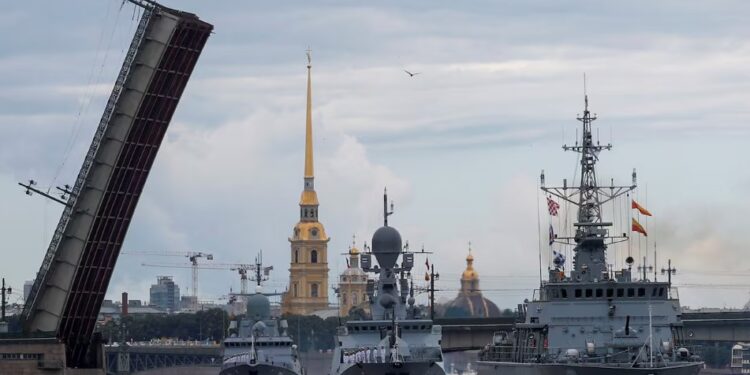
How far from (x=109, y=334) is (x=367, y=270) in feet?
209

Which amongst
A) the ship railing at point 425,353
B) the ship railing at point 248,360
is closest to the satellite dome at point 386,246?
the ship railing at point 425,353

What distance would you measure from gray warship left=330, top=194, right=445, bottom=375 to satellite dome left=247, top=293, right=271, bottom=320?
6295 millimetres

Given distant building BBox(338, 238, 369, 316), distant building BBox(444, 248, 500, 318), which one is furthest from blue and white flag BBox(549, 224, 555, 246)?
distant building BBox(338, 238, 369, 316)

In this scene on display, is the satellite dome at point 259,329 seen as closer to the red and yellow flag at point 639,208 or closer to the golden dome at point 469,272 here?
the red and yellow flag at point 639,208

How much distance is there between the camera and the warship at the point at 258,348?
72500 mm

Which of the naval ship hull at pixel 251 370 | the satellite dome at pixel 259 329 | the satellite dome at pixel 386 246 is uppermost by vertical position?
the satellite dome at pixel 386 246

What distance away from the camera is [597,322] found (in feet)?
204

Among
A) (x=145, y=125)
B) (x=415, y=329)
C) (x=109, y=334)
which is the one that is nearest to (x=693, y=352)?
(x=415, y=329)

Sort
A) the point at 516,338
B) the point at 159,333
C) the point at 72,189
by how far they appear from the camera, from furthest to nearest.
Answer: the point at 159,333
the point at 72,189
the point at 516,338

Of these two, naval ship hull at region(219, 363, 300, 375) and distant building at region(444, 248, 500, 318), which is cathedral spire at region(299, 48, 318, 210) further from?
naval ship hull at region(219, 363, 300, 375)

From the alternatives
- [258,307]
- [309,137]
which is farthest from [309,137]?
[258,307]

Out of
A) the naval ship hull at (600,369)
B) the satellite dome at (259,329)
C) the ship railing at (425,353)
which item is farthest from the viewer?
the satellite dome at (259,329)

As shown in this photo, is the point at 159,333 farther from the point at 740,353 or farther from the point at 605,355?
the point at 605,355

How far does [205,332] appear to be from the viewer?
140 metres
